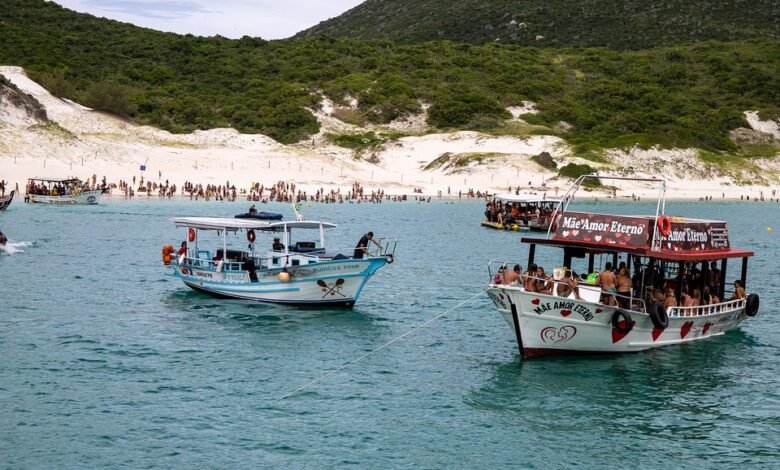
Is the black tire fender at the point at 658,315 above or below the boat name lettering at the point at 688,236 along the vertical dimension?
below

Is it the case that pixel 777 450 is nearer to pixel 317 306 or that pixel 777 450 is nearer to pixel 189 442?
pixel 189 442

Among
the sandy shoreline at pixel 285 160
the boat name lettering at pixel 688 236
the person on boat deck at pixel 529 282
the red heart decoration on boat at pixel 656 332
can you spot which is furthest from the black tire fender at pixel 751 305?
the sandy shoreline at pixel 285 160

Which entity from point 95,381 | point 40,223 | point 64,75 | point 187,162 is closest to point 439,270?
point 95,381

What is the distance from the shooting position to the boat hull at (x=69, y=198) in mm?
94875

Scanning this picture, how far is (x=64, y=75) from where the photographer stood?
488 ft

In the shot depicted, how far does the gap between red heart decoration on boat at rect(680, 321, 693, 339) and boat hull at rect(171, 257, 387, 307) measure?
11346 mm

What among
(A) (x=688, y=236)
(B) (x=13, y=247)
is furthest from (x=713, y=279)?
(B) (x=13, y=247)

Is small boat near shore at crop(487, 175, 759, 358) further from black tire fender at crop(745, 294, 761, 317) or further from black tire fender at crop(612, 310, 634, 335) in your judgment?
black tire fender at crop(745, 294, 761, 317)

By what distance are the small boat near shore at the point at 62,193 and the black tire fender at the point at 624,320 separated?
7712cm

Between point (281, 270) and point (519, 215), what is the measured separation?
4871 centimetres

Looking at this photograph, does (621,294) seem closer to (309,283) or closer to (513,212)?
(309,283)

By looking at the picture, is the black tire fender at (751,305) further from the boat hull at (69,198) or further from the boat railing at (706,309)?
the boat hull at (69,198)

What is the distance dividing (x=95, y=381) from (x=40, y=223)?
51.6 meters

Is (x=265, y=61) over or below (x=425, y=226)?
over
